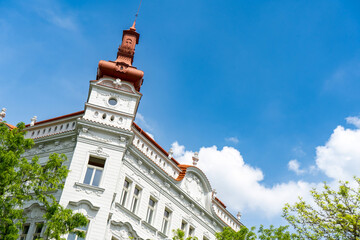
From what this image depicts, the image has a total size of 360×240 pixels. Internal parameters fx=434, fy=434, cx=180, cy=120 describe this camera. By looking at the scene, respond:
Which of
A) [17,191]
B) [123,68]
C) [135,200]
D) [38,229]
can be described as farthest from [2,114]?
[17,191]

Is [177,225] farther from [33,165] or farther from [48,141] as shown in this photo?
[33,165]

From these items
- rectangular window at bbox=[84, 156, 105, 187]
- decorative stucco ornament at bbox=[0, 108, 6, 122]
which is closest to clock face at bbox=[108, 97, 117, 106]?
rectangular window at bbox=[84, 156, 105, 187]

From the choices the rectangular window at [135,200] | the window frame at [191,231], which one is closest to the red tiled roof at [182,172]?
the window frame at [191,231]

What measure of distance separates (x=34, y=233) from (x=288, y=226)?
13.3 m

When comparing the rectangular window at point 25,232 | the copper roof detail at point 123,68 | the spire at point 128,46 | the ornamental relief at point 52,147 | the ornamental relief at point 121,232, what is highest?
the spire at point 128,46

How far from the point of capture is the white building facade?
70.0ft

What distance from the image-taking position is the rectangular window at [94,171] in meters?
22.0

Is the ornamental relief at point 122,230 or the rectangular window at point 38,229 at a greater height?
the ornamental relief at point 122,230

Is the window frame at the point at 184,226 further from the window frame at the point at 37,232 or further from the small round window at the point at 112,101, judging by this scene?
the window frame at the point at 37,232

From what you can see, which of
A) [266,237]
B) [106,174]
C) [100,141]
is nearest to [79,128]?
[100,141]

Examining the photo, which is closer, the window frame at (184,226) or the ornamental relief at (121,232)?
the ornamental relief at (121,232)

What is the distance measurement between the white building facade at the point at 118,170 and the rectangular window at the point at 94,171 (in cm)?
5

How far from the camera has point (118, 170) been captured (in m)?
22.6

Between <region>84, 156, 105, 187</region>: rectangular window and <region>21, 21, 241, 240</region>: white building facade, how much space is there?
0.05 m
